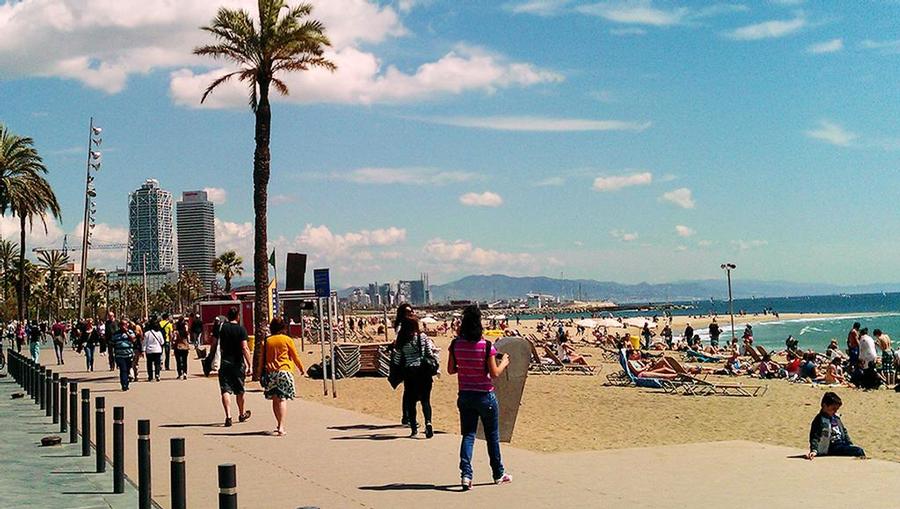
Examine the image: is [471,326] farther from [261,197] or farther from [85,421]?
[261,197]

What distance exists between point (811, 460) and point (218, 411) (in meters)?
9.67

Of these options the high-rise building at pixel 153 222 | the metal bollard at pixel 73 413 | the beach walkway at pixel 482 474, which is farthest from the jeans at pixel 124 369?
the high-rise building at pixel 153 222

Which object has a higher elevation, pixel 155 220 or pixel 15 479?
pixel 155 220

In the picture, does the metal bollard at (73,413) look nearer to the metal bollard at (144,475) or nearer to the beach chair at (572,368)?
the metal bollard at (144,475)

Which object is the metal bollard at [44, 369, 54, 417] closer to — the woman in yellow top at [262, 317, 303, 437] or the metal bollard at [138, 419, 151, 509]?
the woman in yellow top at [262, 317, 303, 437]

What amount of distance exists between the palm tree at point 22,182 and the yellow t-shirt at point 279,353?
86.3 ft

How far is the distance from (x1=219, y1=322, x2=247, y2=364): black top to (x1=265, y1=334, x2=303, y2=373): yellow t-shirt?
1149 millimetres

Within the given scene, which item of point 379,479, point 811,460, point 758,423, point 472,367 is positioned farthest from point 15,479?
point 758,423

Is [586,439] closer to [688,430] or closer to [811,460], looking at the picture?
[688,430]

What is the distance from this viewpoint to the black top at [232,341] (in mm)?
13773

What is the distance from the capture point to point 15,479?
995cm

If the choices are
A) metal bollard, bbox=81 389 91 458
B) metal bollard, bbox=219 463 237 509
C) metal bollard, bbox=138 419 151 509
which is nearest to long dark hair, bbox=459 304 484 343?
metal bollard, bbox=138 419 151 509

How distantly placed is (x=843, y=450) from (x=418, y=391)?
16.6 ft

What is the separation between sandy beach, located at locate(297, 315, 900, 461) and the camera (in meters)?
14.0
